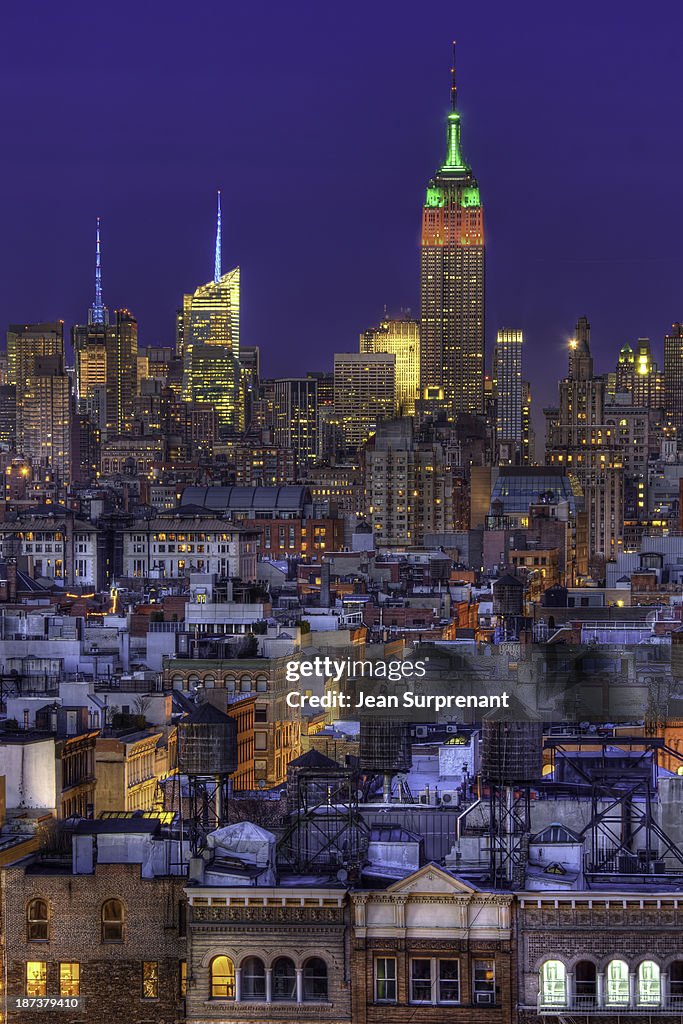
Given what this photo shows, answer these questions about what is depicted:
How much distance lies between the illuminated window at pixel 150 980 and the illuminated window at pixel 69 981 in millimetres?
824

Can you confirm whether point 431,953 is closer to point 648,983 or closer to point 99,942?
point 648,983

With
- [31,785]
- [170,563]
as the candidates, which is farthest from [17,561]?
[31,785]

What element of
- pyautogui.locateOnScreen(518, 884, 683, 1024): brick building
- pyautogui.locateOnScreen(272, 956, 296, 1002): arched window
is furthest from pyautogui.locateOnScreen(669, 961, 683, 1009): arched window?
pyautogui.locateOnScreen(272, 956, 296, 1002): arched window

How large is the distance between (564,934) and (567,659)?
42521 millimetres

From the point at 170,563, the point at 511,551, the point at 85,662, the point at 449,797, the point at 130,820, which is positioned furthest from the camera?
the point at 511,551

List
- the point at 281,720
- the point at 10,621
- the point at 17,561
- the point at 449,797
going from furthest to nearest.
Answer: the point at 17,561 → the point at 10,621 → the point at 281,720 → the point at 449,797

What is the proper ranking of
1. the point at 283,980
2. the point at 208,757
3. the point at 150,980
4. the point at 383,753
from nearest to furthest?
1. the point at 283,980
2. the point at 150,980
3. the point at 208,757
4. the point at 383,753

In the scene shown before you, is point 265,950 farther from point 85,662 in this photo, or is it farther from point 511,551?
point 511,551

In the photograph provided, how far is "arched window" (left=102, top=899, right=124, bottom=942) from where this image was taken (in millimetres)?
34938

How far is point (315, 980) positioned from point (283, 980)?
14.8 inches

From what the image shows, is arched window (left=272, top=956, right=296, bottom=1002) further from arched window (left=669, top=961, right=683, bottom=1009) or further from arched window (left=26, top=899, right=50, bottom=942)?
arched window (left=669, top=961, right=683, bottom=1009)

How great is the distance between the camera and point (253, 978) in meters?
33.4

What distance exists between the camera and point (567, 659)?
247 feet

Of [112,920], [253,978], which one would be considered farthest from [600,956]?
[112,920]
